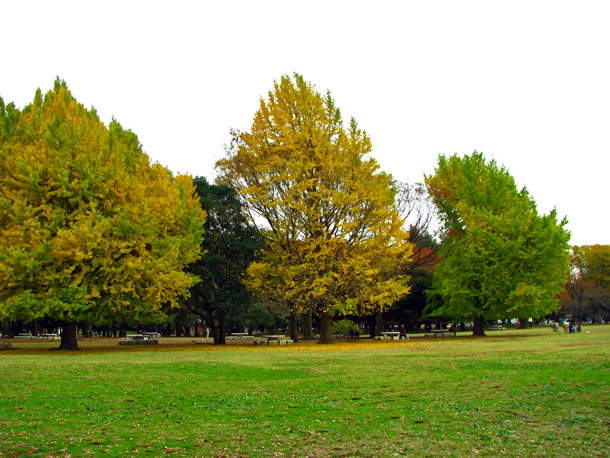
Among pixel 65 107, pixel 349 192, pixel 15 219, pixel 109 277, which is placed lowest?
pixel 109 277

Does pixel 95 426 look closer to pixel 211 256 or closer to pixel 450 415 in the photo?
pixel 450 415

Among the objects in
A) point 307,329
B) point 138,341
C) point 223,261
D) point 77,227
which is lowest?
point 138,341

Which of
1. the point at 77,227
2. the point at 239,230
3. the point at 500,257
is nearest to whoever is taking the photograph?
the point at 77,227

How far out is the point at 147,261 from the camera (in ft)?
86.1

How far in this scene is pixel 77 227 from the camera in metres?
24.1

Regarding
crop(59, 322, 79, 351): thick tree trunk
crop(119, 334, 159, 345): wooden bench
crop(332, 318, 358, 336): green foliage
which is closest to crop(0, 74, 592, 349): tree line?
crop(59, 322, 79, 351): thick tree trunk

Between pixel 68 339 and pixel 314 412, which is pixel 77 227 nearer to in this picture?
pixel 68 339

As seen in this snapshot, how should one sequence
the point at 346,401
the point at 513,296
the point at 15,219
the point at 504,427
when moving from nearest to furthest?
1. the point at 504,427
2. the point at 346,401
3. the point at 15,219
4. the point at 513,296

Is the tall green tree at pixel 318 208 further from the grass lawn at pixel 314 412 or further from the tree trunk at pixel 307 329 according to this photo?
the grass lawn at pixel 314 412

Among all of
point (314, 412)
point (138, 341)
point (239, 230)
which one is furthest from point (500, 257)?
point (314, 412)

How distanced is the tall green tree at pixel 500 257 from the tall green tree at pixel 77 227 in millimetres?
23000

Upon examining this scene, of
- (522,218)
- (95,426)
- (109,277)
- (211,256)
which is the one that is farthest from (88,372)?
(522,218)

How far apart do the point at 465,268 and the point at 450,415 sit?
1376 inches

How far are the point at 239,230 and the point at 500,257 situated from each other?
20.6 meters
